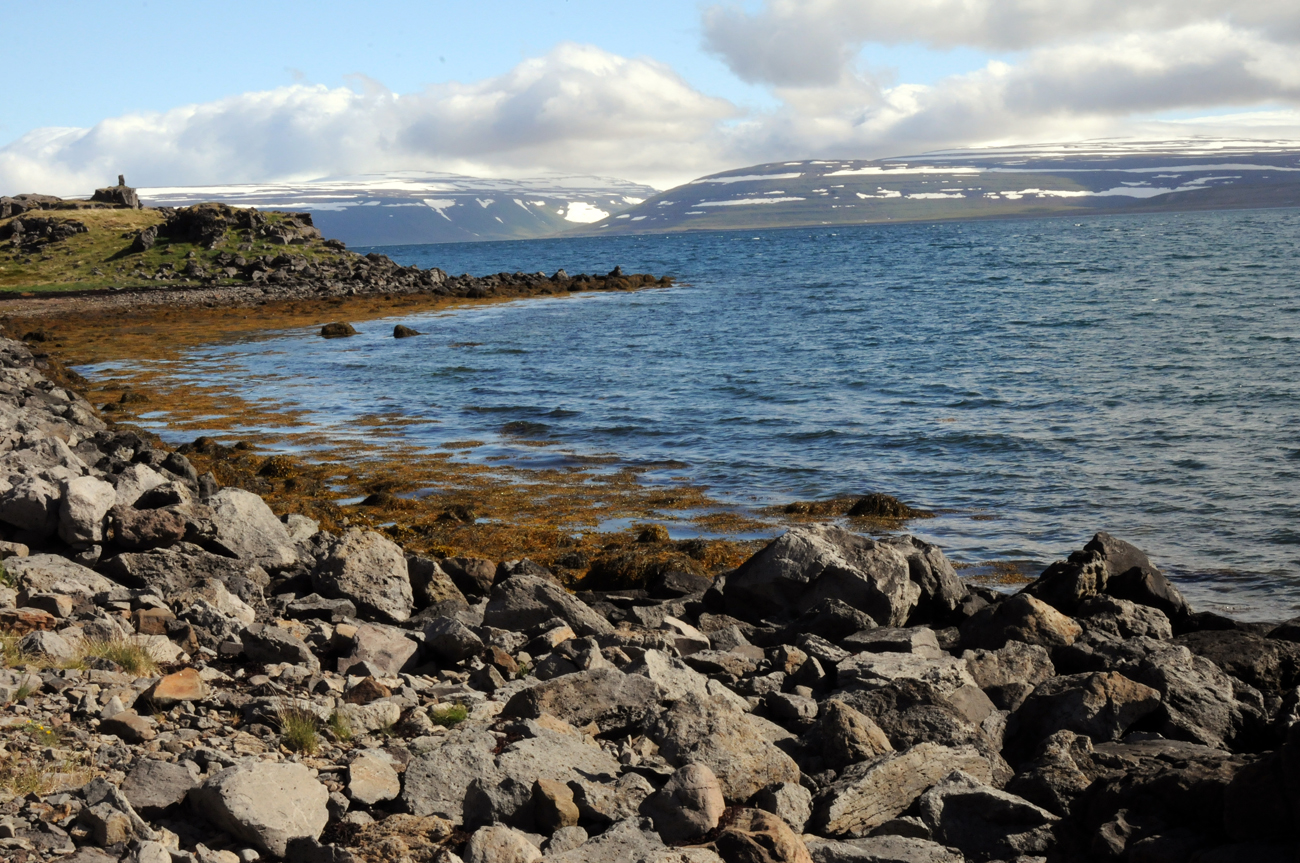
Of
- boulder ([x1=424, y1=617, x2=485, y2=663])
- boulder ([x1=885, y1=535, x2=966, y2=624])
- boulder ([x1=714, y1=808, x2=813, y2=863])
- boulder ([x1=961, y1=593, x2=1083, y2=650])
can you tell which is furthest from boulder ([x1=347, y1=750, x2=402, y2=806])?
boulder ([x1=885, y1=535, x2=966, y2=624])

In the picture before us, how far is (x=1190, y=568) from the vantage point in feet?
47.3

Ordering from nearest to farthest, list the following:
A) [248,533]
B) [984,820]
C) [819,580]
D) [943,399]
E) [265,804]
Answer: [265,804]
[984,820]
[819,580]
[248,533]
[943,399]

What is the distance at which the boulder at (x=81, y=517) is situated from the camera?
10.9 m

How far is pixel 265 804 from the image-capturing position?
546 cm

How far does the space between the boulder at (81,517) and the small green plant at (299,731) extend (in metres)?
5.30

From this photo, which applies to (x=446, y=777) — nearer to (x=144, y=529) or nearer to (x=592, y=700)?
(x=592, y=700)

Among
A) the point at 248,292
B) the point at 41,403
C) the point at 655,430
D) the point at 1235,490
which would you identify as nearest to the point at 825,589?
the point at 1235,490

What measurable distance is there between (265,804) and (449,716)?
188cm

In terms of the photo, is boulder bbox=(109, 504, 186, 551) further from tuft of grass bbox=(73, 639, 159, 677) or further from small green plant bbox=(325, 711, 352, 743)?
small green plant bbox=(325, 711, 352, 743)

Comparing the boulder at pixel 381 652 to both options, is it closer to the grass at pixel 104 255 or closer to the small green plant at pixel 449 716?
the small green plant at pixel 449 716

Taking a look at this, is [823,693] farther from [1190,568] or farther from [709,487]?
[709,487]

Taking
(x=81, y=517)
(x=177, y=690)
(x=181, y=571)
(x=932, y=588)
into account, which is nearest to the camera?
(x=177, y=690)

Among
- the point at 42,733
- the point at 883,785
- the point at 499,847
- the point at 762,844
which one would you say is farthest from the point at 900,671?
the point at 42,733

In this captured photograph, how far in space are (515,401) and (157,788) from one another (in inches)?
1002
